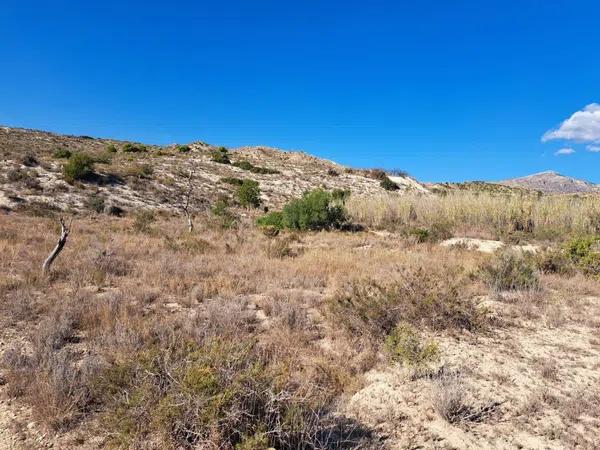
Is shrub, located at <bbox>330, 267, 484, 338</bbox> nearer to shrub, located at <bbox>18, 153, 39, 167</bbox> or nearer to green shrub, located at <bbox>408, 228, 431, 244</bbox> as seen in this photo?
green shrub, located at <bbox>408, 228, 431, 244</bbox>

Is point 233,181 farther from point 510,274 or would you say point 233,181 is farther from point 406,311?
point 406,311

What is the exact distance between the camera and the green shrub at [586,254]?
27.3 feet

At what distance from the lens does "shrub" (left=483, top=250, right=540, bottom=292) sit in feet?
23.4

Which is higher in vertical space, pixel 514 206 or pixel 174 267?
pixel 514 206

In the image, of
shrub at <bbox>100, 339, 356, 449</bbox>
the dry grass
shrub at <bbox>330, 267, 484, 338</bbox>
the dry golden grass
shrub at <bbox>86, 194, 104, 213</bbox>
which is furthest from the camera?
shrub at <bbox>86, 194, 104, 213</bbox>

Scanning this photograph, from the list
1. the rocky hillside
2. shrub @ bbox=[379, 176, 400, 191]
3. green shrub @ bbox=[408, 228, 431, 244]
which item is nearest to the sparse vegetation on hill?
green shrub @ bbox=[408, 228, 431, 244]

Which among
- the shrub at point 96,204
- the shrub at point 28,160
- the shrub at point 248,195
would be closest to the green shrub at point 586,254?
the shrub at point 248,195

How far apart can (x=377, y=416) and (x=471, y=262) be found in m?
7.09

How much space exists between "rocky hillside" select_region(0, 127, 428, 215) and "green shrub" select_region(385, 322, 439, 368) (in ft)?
62.9

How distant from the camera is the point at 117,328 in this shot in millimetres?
4785

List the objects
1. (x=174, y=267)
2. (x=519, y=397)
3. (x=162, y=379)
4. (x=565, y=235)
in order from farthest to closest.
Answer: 1. (x=565, y=235)
2. (x=174, y=267)
3. (x=519, y=397)
4. (x=162, y=379)

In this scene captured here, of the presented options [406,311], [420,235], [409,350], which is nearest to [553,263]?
[420,235]

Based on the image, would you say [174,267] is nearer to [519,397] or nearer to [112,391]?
[112,391]

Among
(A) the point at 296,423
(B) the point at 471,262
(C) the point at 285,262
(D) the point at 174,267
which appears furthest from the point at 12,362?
(B) the point at 471,262
